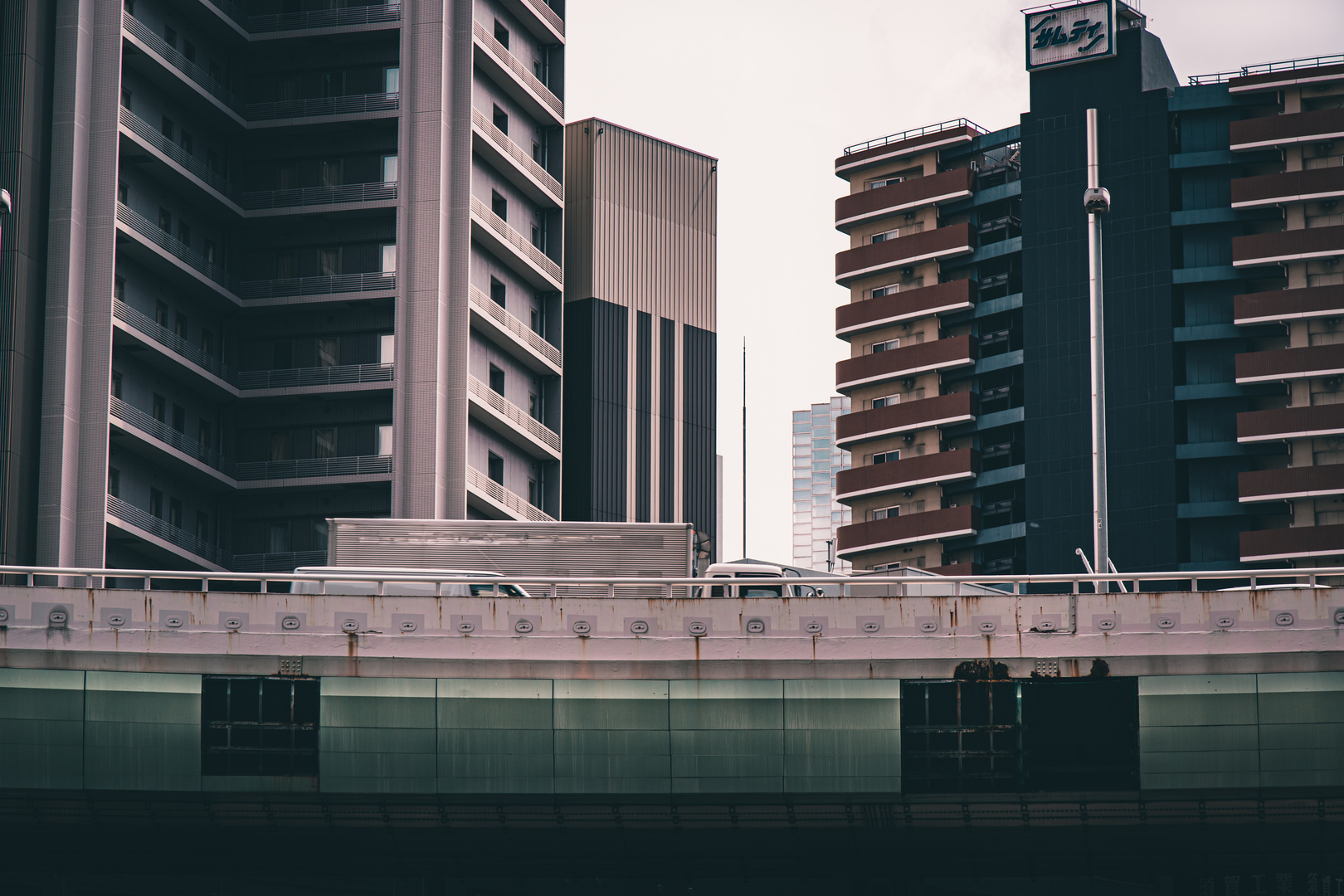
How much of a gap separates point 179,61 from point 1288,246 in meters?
59.1

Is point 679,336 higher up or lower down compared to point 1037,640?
higher up

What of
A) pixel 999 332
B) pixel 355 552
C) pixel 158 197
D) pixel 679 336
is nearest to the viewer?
pixel 355 552

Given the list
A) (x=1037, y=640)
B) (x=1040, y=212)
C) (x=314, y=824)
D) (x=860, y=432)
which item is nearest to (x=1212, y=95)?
(x=1040, y=212)

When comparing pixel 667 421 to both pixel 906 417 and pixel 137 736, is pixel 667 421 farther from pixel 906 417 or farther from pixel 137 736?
pixel 137 736

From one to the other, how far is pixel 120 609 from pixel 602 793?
11670mm

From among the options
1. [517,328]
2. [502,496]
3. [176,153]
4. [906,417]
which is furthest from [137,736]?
[906,417]

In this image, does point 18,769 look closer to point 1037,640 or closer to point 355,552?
point 355,552

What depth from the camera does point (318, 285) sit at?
92.7 m

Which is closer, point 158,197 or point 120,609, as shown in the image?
point 120,609

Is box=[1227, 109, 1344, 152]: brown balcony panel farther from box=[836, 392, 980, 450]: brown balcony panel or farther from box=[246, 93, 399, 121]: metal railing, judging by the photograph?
box=[246, 93, 399, 121]: metal railing

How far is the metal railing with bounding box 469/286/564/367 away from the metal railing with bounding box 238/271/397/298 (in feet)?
14.0

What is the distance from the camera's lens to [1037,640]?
4434cm

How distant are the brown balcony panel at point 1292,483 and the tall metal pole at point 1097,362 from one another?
48.9 m

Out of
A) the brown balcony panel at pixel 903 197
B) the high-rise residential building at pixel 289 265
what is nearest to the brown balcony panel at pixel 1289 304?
the brown balcony panel at pixel 903 197
